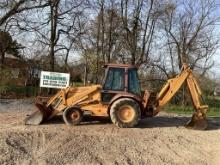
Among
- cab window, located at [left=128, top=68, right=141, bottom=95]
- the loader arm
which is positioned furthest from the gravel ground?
Result: cab window, located at [left=128, top=68, right=141, bottom=95]

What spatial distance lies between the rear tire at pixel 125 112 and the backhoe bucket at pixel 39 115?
2.15 meters

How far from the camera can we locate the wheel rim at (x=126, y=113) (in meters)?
13.1

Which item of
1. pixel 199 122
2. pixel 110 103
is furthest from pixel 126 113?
pixel 199 122

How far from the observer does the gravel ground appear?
9578 millimetres

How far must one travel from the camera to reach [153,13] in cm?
3044

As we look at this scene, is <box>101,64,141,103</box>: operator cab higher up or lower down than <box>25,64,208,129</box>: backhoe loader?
higher up

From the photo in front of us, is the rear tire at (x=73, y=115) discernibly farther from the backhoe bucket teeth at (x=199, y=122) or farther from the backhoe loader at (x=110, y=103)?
the backhoe bucket teeth at (x=199, y=122)

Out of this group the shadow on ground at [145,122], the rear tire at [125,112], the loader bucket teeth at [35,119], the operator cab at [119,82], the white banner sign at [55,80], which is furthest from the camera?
the white banner sign at [55,80]

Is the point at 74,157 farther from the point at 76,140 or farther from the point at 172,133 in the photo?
the point at 172,133

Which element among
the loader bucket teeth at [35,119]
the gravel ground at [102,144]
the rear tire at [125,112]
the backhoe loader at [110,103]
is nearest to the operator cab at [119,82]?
the backhoe loader at [110,103]

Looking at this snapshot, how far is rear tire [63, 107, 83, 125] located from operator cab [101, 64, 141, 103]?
0.91m

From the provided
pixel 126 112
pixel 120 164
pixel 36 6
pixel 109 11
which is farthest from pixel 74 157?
pixel 109 11

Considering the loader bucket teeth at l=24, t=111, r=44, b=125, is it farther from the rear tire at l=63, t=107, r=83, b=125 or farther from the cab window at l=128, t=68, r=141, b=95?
the cab window at l=128, t=68, r=141, b=95

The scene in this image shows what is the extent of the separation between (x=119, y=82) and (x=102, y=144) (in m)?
3.25
